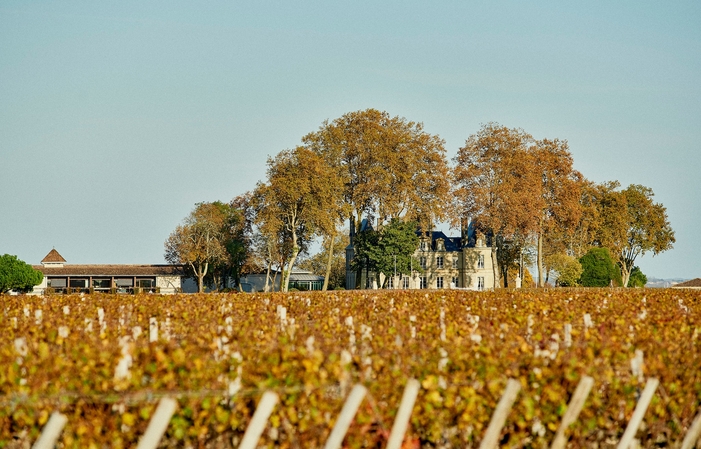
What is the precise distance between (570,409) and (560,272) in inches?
2914

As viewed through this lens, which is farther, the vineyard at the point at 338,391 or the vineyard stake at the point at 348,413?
the vineyard at the point at 338,391

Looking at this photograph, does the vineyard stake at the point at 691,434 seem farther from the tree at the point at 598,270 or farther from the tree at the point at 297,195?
the tree at the point at 598,270

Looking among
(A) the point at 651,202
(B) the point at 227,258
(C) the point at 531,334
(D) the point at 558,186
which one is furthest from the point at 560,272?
(C) the point at 531,334

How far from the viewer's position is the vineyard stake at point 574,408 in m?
8.55

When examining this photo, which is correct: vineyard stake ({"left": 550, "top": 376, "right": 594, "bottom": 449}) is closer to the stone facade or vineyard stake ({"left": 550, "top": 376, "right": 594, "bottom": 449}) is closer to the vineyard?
the vineyard

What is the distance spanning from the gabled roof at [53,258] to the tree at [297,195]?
142ft

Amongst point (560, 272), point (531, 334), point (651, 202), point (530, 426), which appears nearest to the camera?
point (530, 426)

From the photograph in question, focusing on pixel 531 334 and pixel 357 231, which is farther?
pixel 357 231

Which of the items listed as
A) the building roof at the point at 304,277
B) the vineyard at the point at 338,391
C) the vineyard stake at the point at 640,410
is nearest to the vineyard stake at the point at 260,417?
Result: the vineyard at the point at 338,391

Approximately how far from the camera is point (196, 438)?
9.20 metres

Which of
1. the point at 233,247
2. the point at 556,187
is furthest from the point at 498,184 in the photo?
the point at 233,247

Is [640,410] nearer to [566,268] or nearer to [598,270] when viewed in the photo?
[598,270]

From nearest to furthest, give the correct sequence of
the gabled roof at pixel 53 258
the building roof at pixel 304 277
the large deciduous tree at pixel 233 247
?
the large deciduous tree at pixel 233 247, the gabled roof at pixel 53 258, the building roof at pixel 304 277

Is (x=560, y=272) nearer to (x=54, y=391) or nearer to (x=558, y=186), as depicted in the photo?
(x=558, y=186)
